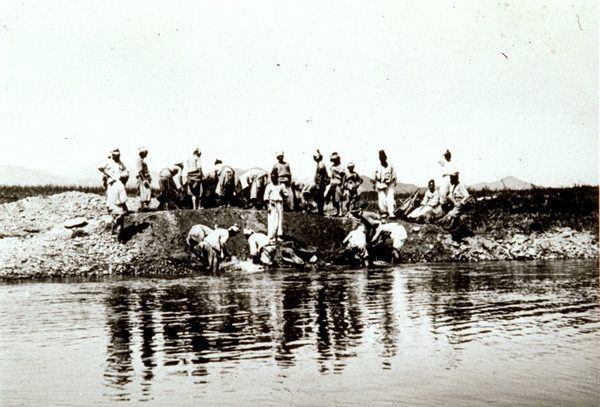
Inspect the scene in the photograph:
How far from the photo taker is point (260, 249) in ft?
67.4

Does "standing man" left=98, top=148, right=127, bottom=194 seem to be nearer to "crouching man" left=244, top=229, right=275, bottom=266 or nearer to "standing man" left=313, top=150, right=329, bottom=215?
"crouching man" left=244, top=229, right=275, bottom=266

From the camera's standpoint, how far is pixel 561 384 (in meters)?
7.21

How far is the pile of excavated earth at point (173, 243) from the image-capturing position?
20.5m

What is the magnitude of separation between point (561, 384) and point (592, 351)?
67.7 inches

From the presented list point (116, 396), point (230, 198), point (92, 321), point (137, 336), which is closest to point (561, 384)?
point (116, 396)

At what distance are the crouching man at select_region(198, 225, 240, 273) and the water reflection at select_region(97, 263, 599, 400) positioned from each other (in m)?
1.87

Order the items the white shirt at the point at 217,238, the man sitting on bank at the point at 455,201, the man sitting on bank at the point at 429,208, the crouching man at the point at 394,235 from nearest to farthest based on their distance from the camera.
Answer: the white shirt at the point at 217,238
the crouching man at the point at 394,235
the man sitting on bank at the point at 455,201
the man sitting on bank at the point at 429,208

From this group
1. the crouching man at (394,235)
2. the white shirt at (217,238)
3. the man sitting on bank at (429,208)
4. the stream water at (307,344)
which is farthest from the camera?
the man sitting on bank at (429,208)

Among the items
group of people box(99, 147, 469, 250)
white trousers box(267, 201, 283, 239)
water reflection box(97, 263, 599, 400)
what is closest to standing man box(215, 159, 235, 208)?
group of people box(99, 147, 469, 250)

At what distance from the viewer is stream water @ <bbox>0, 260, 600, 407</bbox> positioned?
23.2 ft

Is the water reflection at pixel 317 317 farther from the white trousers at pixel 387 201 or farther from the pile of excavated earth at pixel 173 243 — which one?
the white trousers at pixel 387 201

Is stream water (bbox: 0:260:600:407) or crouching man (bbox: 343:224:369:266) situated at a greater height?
crouching man (bbox: 343:224:369:266)

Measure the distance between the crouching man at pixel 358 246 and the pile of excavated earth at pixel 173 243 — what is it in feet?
1.46

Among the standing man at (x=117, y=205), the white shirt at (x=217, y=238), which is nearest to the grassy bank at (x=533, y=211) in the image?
the white shirt at (x=217, y=238)
